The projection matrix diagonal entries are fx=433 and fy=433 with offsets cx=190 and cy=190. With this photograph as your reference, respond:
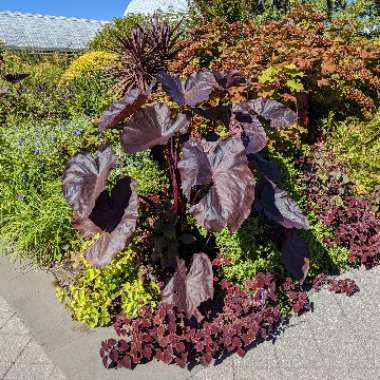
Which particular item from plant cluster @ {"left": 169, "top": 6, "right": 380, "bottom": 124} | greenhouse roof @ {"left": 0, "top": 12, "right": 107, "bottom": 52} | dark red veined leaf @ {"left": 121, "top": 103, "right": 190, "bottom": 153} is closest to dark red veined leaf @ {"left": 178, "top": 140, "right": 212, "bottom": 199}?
dark red veined leaf @ {"left": 121, "top": 103, "right": 190, "bottom": 153}

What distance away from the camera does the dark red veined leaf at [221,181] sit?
2146 mm

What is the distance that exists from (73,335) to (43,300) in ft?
1.50

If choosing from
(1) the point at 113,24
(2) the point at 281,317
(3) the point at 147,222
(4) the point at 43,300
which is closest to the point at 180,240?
(3) the point at 147,222

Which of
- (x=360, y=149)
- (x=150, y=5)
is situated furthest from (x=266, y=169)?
(x=150, y=5)

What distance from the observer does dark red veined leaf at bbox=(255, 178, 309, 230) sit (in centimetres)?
253

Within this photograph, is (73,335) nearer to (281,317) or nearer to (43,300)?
(43,300)

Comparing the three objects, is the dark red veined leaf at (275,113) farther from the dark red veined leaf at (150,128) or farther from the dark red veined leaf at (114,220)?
the dark red veined leaf at (114,220)

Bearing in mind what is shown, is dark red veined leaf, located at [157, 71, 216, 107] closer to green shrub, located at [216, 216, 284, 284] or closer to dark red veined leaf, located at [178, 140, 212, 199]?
dark red veined leaf, located at [178, 140, 212, 199]

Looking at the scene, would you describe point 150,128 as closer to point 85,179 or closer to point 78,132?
point 85,179

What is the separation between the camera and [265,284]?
274cm

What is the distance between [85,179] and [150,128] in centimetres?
45

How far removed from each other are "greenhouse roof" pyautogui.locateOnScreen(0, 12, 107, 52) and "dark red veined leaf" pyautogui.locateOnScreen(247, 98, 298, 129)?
860 inches

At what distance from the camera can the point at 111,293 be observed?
9.16 ft

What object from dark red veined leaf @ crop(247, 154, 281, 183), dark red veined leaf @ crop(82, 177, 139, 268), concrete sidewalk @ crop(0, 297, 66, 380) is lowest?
concrete sidewalk @ crop(0, 297, 66, 380)
